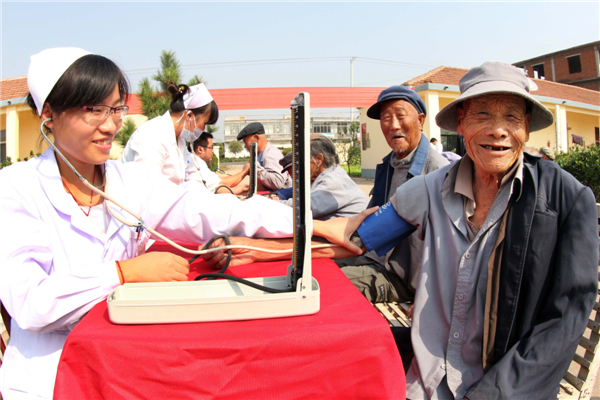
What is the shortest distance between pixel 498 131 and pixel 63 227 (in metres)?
1.59

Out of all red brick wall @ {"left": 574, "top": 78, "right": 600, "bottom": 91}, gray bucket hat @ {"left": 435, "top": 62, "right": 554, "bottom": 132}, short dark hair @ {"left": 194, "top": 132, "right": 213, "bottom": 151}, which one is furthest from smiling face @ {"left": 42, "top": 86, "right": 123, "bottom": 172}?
red brick wall @ {"left": 574, "top": 78, "right": 600, "bottom": 91}

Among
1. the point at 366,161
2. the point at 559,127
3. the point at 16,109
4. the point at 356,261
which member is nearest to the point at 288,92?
the point at 366,161

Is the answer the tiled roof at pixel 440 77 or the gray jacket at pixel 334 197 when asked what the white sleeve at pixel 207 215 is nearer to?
the gray jacket at pixel 334 197

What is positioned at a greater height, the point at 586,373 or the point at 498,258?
the point at 498,258

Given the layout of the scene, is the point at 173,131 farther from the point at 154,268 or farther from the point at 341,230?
the point at 154,268

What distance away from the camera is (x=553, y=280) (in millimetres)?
1250

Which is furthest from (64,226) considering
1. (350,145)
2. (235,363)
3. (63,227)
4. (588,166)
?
(350,145)

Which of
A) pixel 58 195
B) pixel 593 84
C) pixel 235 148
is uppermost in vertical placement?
pixel 593 84

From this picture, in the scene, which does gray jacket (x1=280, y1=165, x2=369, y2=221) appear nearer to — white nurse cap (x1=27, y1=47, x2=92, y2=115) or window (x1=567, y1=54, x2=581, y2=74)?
white nurse cap (x1=27, y1=47, x2=92, y2=115)

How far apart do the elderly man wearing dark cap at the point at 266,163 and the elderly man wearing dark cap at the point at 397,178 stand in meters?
2.48

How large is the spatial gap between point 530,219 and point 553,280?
210 millimetres

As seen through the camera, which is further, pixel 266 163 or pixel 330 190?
pixel 266 163

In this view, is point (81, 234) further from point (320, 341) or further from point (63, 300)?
point (320, 341)

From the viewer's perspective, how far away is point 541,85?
2108cm
